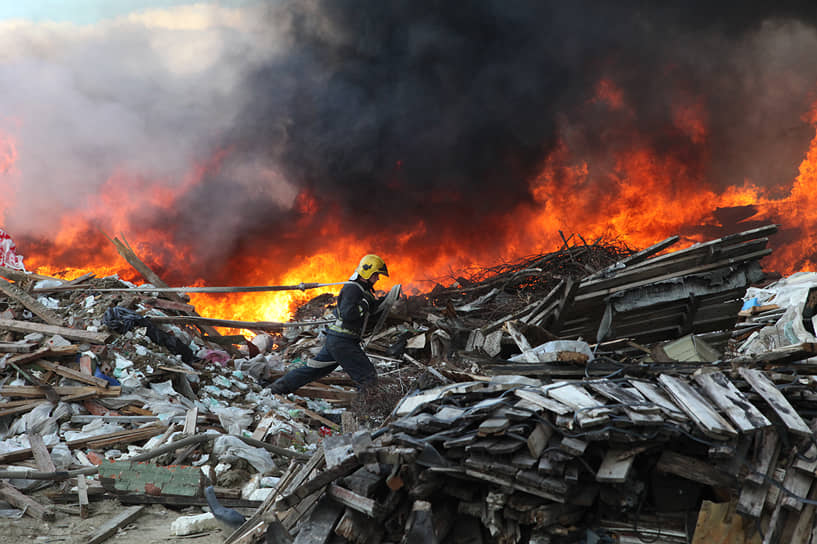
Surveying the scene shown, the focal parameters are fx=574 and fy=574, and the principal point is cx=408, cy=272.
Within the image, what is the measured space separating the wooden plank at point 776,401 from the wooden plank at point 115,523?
176 inches

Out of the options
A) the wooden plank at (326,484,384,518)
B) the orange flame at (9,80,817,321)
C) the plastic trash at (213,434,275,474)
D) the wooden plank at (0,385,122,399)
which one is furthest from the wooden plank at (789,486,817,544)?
the orange flame at (9,80,817,321)

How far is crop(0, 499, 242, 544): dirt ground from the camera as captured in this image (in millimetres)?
4008

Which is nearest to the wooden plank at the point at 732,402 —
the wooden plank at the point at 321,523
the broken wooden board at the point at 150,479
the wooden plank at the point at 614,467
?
the wooden plank at the point at 614,467

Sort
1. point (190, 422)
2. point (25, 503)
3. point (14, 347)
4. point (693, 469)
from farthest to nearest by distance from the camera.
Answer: point (14, 347), point (190, 422), point (25, 503), point (693, 469)

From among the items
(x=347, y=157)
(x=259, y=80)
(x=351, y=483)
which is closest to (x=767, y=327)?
(x=351, y=483)

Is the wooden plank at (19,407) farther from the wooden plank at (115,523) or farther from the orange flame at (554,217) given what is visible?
the orange flame at (554,217)

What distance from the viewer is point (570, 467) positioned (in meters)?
3.10

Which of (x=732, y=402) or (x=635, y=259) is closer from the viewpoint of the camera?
(x=732, y=402)

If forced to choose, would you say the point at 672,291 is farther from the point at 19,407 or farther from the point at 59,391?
the point at 19,407

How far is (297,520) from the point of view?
3.46 metres

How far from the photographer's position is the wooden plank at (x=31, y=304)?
23.6 feet

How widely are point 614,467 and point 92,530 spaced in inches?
144

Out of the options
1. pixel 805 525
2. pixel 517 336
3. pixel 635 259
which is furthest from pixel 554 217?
pixel 805 525

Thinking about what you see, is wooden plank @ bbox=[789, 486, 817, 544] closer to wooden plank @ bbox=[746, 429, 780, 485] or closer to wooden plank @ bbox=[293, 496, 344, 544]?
wooden plank @ bbox=[746, 429, 780, 485]
